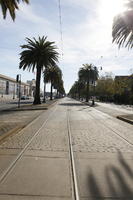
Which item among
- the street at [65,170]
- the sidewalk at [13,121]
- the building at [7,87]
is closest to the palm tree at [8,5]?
the sidewalk at [13,121]

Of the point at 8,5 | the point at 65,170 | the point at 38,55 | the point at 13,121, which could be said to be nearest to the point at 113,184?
the point at 65,170

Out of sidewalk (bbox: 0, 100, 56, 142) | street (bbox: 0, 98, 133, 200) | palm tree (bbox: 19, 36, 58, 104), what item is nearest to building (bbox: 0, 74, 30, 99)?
palm tree (bbox: 19, 36, 58, 104)

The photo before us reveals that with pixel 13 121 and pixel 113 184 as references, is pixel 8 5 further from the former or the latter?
pixel 113 184

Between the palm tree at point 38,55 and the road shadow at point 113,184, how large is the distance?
30.8m

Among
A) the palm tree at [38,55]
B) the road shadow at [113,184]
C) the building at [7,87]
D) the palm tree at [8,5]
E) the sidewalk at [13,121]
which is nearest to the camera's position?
the road shadow at [113,184]

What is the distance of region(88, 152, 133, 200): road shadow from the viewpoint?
423 centimetres

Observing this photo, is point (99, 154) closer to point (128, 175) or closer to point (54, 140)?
point (128, 175)

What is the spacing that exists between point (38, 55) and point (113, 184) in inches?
1281

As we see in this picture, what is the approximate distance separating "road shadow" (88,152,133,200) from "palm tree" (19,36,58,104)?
101ft

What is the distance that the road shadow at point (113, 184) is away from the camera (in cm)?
423

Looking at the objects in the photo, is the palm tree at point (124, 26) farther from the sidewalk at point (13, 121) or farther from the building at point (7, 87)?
the building at point (7, 87)

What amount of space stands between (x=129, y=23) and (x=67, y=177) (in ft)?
55.2

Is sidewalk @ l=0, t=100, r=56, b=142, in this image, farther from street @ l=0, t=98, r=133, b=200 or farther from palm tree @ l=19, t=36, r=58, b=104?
palm tree @ l=19, t=36, r=58, b=104

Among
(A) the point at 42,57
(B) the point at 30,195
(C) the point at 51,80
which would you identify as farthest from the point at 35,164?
(C) the point at 51,80
